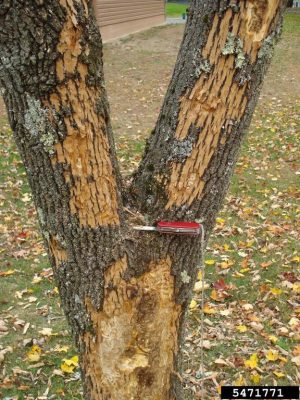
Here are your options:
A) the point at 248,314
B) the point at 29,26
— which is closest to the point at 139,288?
the point at 29,26

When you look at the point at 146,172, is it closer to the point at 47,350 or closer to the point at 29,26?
the point at 29,26

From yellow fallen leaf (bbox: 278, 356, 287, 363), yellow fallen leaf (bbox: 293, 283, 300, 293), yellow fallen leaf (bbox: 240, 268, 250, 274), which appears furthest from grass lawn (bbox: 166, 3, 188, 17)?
yellow fallen leaf (bbox: 278, 356, 287, 363)

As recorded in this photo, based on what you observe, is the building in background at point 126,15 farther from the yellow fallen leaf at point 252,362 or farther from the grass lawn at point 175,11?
the yellow fallen leaf at point 252,362

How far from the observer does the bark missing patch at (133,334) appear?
2232mm

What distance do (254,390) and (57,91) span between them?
2.18m

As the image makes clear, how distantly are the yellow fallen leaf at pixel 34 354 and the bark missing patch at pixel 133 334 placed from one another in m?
1.93

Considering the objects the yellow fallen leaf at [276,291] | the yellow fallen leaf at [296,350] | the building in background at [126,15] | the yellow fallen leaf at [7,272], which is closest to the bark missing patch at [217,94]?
the yellow fallen leaf at [296,350]

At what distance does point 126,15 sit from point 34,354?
16420 mm

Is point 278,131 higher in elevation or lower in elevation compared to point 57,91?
lower

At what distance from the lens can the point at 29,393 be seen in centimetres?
387

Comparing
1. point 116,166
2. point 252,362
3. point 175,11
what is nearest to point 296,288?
point 252,362

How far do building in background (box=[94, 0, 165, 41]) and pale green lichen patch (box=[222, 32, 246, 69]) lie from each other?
569 inches

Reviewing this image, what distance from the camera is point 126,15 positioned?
60.8 ft

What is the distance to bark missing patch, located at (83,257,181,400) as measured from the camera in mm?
2232
